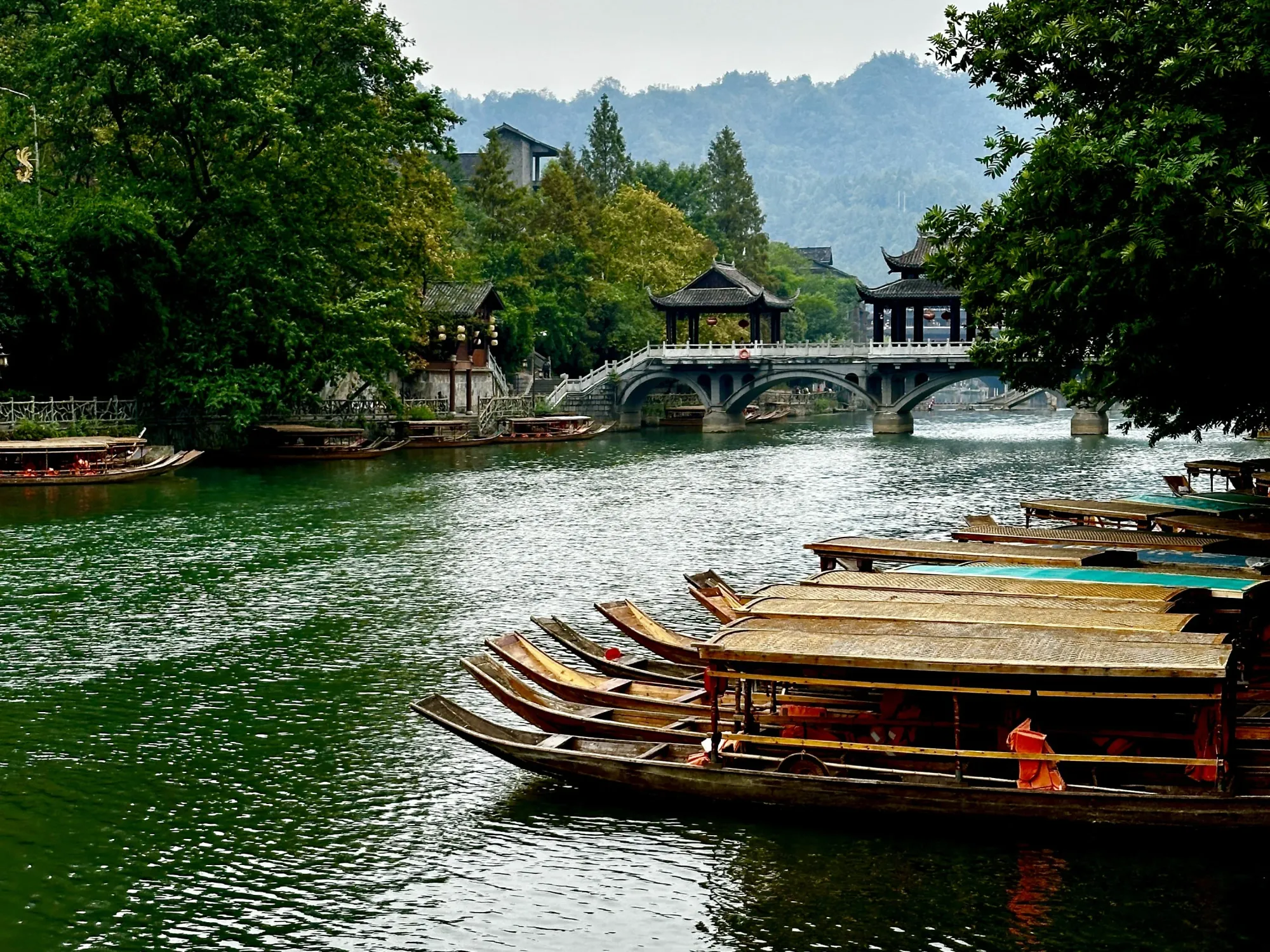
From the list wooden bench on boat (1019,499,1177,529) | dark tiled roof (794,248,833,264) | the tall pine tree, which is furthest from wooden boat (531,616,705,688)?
dark tiled roof (794,248,833,264)

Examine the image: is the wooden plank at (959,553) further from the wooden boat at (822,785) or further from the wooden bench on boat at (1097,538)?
the wooden boat at (822,785)

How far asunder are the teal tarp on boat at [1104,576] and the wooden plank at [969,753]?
5549mm

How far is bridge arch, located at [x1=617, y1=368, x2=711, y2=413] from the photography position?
91562mm

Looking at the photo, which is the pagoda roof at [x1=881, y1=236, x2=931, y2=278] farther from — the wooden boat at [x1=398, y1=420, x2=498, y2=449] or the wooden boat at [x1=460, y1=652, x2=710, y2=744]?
the wooden boat at [x1=460, y1=652, x2=710, y2=744]

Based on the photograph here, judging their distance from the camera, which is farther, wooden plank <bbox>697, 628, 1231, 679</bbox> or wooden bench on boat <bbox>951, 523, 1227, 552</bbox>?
wooden bench on boat <bbox>951, 523, 1227, 552</bbox>

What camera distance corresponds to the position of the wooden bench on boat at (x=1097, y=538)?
25812 mm

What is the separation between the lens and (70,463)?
159 ft

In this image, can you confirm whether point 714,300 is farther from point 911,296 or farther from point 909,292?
point 911,296

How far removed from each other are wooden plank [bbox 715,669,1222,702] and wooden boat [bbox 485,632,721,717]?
1.78 meters

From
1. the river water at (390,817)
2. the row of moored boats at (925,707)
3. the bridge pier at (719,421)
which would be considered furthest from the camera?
the bridge pier at (719,421)

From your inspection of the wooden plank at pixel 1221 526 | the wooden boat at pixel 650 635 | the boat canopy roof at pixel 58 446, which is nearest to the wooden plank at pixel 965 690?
the wooden boat at pixel 650 635

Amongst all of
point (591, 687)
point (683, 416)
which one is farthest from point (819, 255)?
point (591, 687)

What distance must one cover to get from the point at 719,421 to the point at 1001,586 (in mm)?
71992

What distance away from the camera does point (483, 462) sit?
202ft
